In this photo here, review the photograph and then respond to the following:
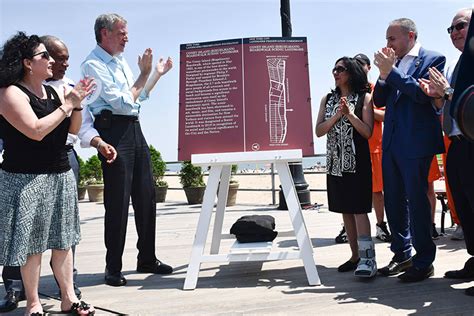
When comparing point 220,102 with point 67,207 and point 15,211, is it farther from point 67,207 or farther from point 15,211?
point 15,211

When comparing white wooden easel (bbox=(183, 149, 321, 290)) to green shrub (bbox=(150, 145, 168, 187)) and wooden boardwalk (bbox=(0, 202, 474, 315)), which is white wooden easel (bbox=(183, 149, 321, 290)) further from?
green shrub (bbox=(150, 145, 168, 187))

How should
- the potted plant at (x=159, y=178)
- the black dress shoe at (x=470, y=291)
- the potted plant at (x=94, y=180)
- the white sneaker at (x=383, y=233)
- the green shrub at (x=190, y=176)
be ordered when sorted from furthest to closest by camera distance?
the potted plant at (x=94, y=180)
the potted plant at (x=159, y=178)
the green shrub at (x=190, y=176)
the white sneaker at (x=383, y=233)
the black dress shoe at (x=470, y=291)

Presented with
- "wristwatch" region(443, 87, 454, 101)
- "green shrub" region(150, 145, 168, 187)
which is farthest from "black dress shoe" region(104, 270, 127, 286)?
"green shrub" region(150, 145, 168, 187)

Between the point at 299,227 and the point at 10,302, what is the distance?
2.09 metres

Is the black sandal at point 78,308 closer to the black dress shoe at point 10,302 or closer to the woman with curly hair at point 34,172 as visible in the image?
the woman with curly hair at point 34,172

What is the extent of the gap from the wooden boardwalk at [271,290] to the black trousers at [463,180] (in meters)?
0.43

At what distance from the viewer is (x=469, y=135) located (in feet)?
6.08

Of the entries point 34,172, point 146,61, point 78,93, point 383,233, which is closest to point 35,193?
point 34,172

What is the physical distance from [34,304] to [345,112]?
2.53 m

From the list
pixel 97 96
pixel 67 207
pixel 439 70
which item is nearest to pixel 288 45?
pixel 439 70

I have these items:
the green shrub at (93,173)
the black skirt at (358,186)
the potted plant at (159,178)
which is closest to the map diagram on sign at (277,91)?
the black skirt at (358,186)

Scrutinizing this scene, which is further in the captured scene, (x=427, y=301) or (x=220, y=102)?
(x=220, y=102)

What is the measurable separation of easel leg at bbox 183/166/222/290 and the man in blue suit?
1.31 meters

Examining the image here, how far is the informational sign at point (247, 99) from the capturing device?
4074mm
